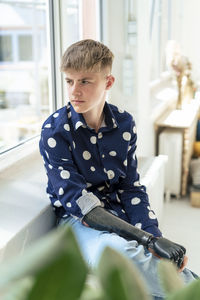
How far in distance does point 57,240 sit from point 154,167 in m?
2.26

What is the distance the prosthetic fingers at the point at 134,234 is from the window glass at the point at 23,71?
71cm

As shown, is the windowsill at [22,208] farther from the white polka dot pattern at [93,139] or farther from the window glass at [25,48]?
the window glass at [25,48]

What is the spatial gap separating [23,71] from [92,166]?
1.00 meters

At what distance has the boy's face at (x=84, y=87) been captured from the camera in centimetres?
150

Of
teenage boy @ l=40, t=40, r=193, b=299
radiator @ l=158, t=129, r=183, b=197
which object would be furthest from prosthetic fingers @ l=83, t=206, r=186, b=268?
radiator @ l=158, t=129, r=183, b=197

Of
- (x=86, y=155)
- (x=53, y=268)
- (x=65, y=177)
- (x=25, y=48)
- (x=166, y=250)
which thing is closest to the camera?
(x=53, y=268)

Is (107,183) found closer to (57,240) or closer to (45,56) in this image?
(45,56)

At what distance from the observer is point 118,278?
0.85 feet

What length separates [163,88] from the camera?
4281mm

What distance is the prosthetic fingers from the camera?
1.37 metres

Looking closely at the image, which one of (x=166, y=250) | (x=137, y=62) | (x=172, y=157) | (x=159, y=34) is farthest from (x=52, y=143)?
(x=159, y=34)

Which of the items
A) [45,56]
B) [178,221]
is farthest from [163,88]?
[45,56]

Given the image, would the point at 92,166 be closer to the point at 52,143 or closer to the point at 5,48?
the point at 52,143

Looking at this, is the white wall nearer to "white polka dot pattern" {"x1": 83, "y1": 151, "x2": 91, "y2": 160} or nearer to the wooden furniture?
the wooden furniture
